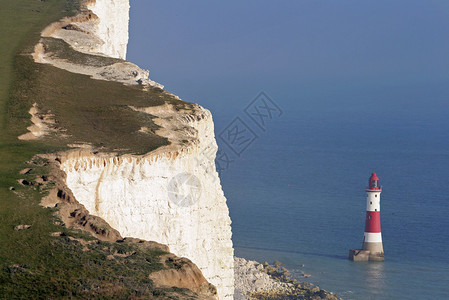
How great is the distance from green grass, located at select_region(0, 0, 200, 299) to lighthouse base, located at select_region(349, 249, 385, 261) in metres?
34.8

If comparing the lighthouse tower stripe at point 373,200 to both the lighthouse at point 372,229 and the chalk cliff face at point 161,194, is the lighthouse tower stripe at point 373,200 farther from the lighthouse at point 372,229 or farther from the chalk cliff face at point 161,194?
the chalk cliff face at point 161,194

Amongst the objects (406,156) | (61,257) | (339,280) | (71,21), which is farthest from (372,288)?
(406,156)

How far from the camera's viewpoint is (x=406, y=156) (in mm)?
143375

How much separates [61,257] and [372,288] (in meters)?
49.3

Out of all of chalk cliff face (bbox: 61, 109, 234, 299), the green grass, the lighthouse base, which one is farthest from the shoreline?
the green grass

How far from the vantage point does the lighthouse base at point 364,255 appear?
232 feet

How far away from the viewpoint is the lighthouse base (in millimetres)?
70625

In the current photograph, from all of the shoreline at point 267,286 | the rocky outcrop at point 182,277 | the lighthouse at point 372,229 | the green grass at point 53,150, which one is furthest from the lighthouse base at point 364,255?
the rocky outcrop at point 182,277

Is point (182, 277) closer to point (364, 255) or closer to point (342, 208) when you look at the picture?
point (364, 255)

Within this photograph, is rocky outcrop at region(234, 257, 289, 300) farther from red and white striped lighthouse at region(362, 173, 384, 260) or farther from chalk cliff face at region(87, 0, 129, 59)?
chalk cliff face at region(87, 0, 129, 59)

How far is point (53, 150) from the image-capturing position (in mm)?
24172

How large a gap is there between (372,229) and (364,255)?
2543mm

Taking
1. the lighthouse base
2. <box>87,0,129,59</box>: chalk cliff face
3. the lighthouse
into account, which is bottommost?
the lighthouse base

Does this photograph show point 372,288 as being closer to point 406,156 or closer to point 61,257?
point 61,257
